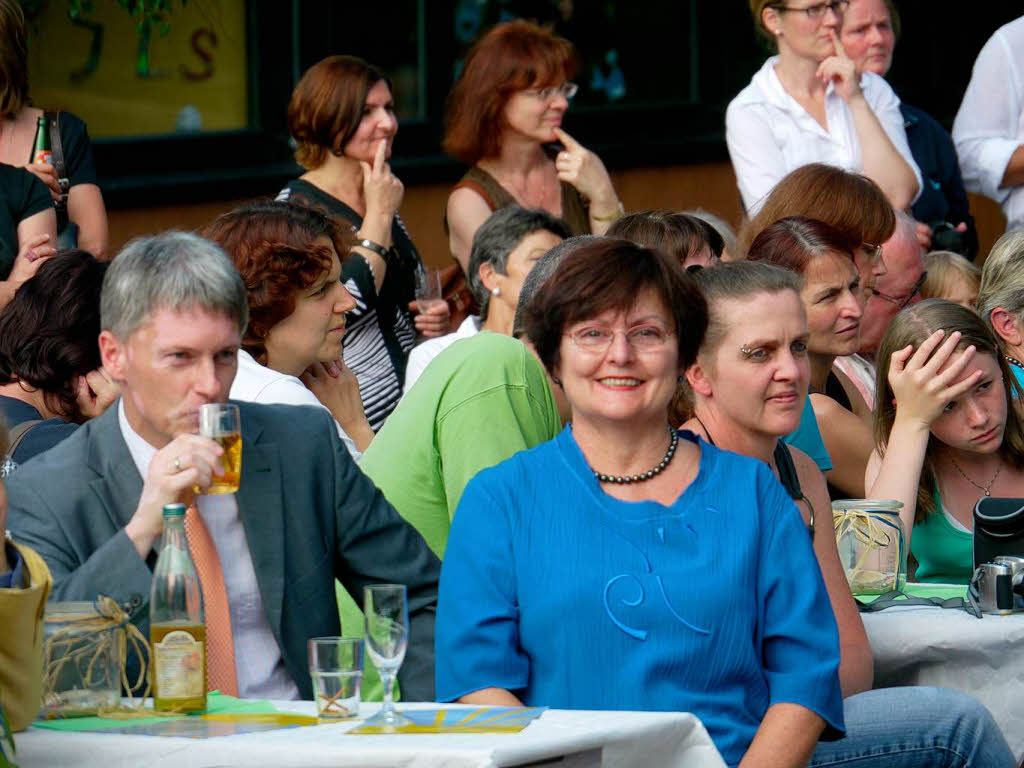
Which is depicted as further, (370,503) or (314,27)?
(314,27)

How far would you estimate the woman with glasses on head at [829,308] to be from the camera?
18.6 ft

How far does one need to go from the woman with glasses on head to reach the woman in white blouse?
1.58 m

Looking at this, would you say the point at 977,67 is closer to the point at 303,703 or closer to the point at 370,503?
the point at 370,503

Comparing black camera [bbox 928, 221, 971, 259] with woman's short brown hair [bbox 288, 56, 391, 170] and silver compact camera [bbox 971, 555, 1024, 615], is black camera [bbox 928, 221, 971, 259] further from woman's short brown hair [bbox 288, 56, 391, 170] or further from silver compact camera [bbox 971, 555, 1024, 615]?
silver compact camera [bbox 971, 555, 1024, 615]

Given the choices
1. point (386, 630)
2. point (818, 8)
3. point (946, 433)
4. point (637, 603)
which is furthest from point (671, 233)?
point (386, 630)

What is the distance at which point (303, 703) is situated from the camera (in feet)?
11.2

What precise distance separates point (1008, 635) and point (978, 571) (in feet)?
0.65

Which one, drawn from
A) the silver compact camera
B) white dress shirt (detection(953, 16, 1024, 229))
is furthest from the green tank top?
white dress shirt (detection(953, 16, 1024, 229))

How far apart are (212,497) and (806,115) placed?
14.0 feet

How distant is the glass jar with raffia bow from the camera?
481 centimetres

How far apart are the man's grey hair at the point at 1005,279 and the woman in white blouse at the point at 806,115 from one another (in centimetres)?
99

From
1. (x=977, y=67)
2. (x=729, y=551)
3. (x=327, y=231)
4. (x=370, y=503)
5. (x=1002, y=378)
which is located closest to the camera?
(x=729, y=551)

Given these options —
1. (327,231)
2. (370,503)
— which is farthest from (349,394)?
(370,503)

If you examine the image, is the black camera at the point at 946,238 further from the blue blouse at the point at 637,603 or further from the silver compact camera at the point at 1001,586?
the blue blouse at the point at 637,603
